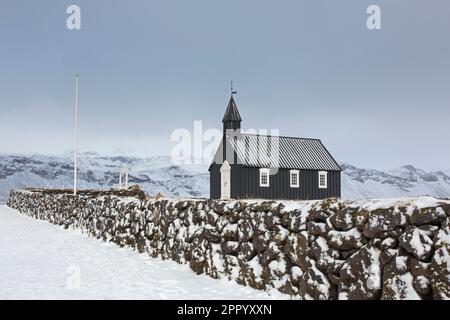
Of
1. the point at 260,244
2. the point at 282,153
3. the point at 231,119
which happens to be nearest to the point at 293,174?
the point at 282,153

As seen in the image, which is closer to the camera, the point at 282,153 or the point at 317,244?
the point at 317,244

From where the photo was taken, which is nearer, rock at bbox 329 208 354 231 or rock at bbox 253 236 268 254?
rock at bbox 329 208 354 231

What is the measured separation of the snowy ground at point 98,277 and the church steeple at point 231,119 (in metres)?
28.7

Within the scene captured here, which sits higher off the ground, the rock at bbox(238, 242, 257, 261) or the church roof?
the church roof

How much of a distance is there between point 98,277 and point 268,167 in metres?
30.3

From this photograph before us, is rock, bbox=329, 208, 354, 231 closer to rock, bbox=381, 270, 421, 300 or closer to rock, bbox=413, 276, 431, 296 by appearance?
rock, bbox=381, 270, 421, 300

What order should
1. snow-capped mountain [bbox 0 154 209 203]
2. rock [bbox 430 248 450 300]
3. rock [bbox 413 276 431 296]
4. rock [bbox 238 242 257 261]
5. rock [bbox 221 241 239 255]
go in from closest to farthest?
rock [bbox 430 248 450 300] → rock [bbox 413 276 431 296] → rock [bbox 238 242 257 261] → rock [bbox 221 241 239 255] → snow-capped mountain [bbox 0 154 209 203]

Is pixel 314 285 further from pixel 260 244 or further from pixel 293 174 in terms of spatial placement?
pixel 293 174

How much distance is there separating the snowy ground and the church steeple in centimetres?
2867

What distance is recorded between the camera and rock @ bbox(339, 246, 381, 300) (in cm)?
568

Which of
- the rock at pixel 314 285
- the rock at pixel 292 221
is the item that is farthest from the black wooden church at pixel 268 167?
the rock at pixel 314 285

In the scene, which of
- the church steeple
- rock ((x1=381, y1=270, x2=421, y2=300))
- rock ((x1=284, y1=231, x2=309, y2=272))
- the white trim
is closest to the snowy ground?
rock ((x1=284, y1=231, x2=309, y2=272))

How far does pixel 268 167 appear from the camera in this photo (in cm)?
3866
